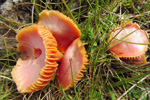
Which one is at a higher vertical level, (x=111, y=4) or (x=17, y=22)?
(x=111, y=4)

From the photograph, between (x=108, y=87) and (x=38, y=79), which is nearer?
(x=38, y=79)

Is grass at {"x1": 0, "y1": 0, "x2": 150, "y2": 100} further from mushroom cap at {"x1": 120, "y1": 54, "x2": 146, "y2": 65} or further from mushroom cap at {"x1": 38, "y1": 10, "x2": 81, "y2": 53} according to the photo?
mushroom cap at {"x1": 38, "y1": 10, "x2": 81, "y2": 53}

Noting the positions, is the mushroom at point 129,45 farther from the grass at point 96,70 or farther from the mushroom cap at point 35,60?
the mushroom cap at point 35,60

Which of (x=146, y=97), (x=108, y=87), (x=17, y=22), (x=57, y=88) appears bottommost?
(x=146, y=97)

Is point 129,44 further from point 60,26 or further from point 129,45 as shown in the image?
point 60,26

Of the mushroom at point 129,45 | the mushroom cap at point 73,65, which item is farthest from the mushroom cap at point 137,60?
the mushroom cap at point 73,65

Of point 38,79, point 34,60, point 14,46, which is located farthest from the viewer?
point 14,46

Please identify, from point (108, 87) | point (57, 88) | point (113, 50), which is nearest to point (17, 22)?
point (57, 88)

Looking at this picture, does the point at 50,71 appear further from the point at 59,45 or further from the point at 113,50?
the point at 113,50
